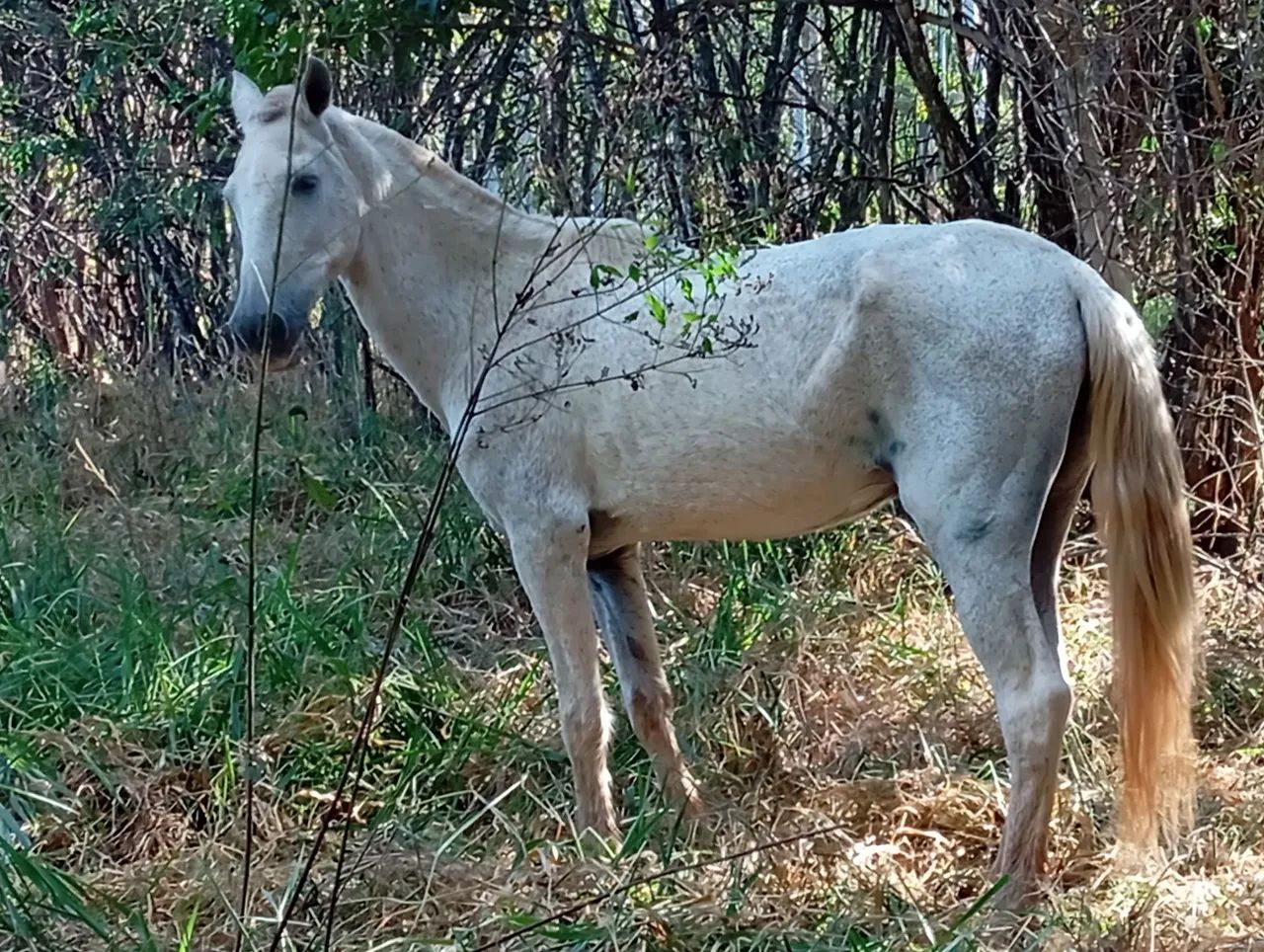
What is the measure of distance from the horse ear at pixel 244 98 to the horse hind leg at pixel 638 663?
125 centimetres

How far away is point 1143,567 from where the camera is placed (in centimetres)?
251

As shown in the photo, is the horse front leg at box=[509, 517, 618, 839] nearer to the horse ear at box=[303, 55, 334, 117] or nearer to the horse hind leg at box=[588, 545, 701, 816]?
the horse hind leg at box=[588, 545, 701, 816]

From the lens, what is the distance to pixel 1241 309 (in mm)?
3812

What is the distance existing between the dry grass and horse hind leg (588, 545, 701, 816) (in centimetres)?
8

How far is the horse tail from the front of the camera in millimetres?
2404

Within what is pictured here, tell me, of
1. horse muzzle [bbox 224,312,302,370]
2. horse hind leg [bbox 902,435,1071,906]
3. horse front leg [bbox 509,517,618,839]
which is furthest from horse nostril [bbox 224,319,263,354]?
horse hind leg [bbox 902,435,1071,906]

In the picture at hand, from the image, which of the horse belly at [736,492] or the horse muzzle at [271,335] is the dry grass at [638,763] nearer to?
the horse belly at [736,492]

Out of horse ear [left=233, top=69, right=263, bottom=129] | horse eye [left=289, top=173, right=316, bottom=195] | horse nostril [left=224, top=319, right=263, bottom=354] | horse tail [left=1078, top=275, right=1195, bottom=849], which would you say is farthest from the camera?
horse ear [left=233, top=69, right=263, bottom=129]

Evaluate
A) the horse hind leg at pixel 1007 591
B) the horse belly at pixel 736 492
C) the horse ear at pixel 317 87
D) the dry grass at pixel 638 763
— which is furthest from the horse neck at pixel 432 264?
the horse hind leg at pixel 1007 591

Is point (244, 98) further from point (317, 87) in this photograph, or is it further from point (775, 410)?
point (775, 410)

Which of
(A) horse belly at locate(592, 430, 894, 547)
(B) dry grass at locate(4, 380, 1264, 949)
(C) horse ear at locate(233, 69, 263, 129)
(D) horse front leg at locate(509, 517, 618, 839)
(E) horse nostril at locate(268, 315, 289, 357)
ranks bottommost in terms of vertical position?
(B) dry grass at locate(4, 380, 1264, 949)

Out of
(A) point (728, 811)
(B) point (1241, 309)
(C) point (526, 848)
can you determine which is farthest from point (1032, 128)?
(C) point (526, 848)

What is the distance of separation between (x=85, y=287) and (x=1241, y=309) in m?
5.84

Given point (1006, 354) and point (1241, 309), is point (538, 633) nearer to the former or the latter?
point (1006, 354)
